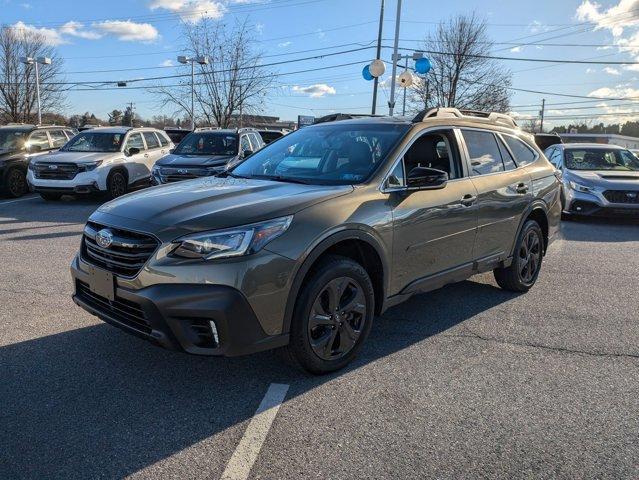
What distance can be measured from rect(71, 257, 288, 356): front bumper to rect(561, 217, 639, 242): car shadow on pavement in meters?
7.54

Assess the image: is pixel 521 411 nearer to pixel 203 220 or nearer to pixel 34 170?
pixel 203 220

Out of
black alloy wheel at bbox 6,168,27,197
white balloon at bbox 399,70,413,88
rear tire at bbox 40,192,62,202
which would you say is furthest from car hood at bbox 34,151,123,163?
white balloon at bbox 399,70,413,88

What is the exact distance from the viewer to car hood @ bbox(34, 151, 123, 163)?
38.6ft

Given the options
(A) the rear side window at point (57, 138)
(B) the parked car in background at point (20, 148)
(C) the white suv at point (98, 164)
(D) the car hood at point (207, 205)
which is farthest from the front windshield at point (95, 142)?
(D) the car hood at point (207, 205)

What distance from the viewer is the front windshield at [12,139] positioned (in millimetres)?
13227

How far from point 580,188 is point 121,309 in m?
10.0

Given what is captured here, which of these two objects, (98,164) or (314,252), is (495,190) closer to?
(314,252)

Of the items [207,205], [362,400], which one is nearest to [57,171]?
[207,205]

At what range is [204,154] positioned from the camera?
12242 millimetres

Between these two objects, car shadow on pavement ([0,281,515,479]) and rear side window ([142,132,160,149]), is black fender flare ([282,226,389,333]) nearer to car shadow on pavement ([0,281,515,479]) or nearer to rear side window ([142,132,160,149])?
car shadow on pavement ([0,281,515,479])

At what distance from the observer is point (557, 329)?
459cm

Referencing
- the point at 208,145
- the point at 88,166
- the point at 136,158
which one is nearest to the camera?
the point at 88,166

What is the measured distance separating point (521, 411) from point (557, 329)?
1.64m

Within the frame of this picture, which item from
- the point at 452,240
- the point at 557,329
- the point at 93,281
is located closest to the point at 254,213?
the point at 93,281
